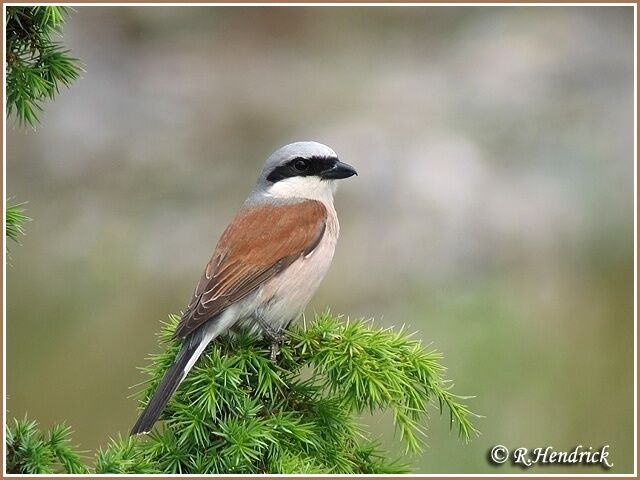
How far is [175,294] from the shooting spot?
5.82 metres

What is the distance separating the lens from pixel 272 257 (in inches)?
131

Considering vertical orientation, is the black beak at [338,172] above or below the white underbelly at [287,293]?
above

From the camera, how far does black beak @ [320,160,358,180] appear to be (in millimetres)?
3572

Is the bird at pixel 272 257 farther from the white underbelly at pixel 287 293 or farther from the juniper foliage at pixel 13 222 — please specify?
the juniper foliage at pixel 13 222

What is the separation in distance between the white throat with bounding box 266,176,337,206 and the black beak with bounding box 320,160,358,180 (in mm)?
49

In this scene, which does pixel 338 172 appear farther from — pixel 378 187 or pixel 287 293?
pixel 378 187

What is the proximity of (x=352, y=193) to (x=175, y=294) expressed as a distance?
1449 mm

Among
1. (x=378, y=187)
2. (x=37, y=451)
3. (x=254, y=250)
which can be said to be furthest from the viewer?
(x=378, y=187)

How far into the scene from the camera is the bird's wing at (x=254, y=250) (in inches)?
124

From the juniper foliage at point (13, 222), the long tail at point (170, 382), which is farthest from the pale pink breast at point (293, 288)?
the juniper foliage at point (13, 222)

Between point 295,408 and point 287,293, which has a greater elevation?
point 287,293

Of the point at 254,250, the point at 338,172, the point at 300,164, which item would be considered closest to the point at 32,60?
the point at 254,250

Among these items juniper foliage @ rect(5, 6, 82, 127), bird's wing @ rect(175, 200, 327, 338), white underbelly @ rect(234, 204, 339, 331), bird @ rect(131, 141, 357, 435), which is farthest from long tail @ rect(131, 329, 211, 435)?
juniper foliage @ rect(5, 6, 82, 127)

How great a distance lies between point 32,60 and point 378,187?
12.6 ft
